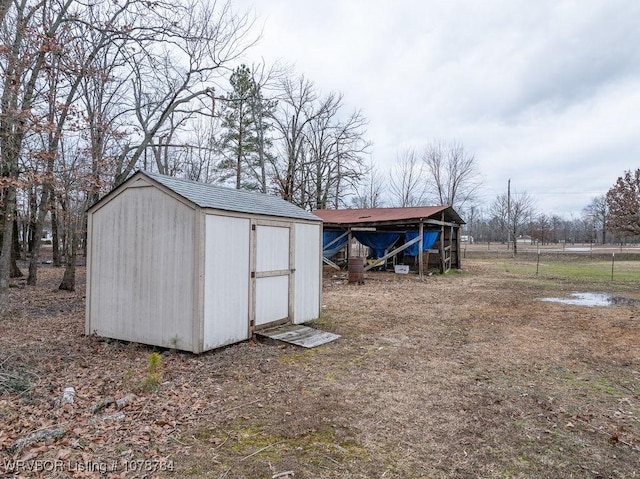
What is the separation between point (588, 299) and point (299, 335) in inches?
331

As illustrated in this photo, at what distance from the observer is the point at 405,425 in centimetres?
328

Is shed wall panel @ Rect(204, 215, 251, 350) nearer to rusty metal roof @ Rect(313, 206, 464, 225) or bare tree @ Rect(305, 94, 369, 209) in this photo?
rusty metal roof @ Rect(313, 206, 464, 225)

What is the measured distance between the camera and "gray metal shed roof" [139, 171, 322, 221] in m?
5.32

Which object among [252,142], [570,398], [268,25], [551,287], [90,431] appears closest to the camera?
[90,431]

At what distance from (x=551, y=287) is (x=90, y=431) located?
1325cm

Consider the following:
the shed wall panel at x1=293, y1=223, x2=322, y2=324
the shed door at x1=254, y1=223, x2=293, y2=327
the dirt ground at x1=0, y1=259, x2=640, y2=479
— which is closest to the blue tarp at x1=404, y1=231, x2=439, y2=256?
the dirt ground at x1=0, y1=259, x2=640, y2=479

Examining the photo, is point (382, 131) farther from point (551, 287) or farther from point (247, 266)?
point (247, 266)

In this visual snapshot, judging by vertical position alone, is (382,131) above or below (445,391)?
above

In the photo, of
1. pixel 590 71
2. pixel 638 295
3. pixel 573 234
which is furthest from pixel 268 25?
pixel 573 234

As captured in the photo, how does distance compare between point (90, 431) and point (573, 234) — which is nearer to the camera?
point (90, 431)

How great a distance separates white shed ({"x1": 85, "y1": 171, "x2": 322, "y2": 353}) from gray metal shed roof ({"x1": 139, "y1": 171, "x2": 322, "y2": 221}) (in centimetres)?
2

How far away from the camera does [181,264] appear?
5191 millimetres

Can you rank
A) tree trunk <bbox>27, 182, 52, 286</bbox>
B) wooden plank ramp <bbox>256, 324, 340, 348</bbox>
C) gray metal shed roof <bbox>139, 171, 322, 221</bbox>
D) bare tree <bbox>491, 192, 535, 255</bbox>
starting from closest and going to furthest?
gray metal shed roof <bbox>139, 171, 322, 221</bbox>, wooden plank ramp <bbox>256, 324, 340, 348</bbox>, tree trunk <bbox>27, 182, 52, 286</bbox>, bare tree <bbox>491, 192, 535, 255</bbox>

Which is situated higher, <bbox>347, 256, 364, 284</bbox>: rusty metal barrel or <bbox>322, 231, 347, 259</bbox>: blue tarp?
<bbox>322, 231, 347, 259</bbox>: blue tarp
